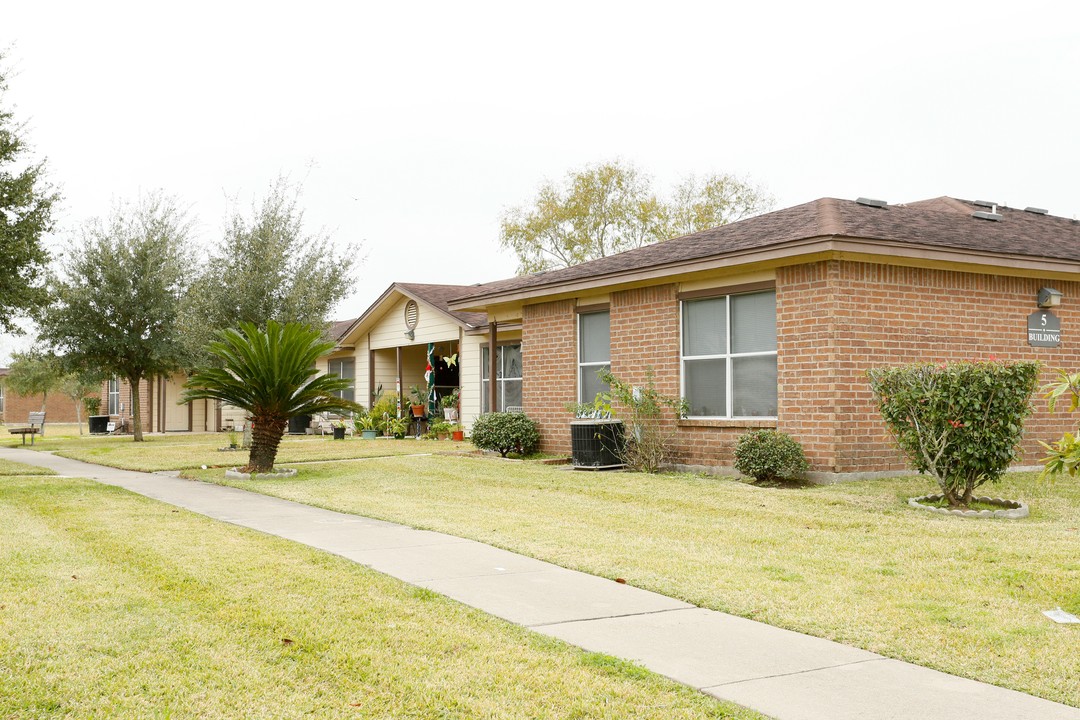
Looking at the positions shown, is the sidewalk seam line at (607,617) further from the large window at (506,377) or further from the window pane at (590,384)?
the large window at (506,377)

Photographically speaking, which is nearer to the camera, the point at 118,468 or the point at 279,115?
the point at 118,468

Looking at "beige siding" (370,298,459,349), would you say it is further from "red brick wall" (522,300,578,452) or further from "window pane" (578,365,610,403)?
"window pane" (578,365,610,403)

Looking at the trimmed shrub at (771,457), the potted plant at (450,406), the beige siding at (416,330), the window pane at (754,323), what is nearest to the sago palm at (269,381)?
the window pane at (754,323)

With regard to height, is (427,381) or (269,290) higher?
(269,290)

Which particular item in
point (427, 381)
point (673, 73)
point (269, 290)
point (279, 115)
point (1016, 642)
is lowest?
point (1016, 642)

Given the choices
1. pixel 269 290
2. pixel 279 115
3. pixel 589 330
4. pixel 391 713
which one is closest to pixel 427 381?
pixel 269 290

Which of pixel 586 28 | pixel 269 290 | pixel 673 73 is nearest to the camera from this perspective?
pixel 586 28

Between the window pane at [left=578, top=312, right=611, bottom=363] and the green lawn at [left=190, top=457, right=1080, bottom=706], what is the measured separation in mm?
3155

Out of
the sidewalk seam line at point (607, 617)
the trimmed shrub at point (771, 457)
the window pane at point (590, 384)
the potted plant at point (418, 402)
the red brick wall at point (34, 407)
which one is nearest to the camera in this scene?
the sidewalk seam line at point (607, 617)

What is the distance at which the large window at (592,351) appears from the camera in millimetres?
17109

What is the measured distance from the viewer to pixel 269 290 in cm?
2222

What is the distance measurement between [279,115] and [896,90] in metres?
19.2

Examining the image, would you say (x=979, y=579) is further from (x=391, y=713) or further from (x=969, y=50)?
(x=969, y=50)

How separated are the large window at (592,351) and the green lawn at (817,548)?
304 cm
